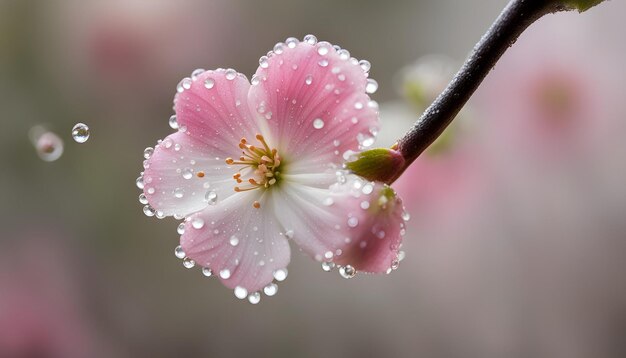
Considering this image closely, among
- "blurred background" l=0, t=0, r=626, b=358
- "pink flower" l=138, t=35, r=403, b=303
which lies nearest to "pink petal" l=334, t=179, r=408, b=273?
"pink flower" l=138, t=35, r=403, b=303

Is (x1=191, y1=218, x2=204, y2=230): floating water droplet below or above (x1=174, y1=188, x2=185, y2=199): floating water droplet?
above

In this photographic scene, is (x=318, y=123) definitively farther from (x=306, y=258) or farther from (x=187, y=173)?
(x=306, y=258)

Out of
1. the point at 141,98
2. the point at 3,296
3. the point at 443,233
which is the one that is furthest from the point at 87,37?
the point at 443,233

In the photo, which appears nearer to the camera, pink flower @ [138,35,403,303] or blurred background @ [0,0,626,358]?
pink flower @ [138,35,403,303]

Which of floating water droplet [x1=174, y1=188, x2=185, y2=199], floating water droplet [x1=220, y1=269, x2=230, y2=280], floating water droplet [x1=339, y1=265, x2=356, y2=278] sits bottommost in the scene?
floating water droplet [x1=220, y1=269, x2=230, y2=280]

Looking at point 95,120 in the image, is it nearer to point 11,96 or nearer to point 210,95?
point 11,96

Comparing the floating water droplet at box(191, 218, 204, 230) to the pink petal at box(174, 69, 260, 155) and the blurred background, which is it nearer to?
the pink petal at box(174, 69, 260, 155)

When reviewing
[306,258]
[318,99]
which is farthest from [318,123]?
[306,258]
